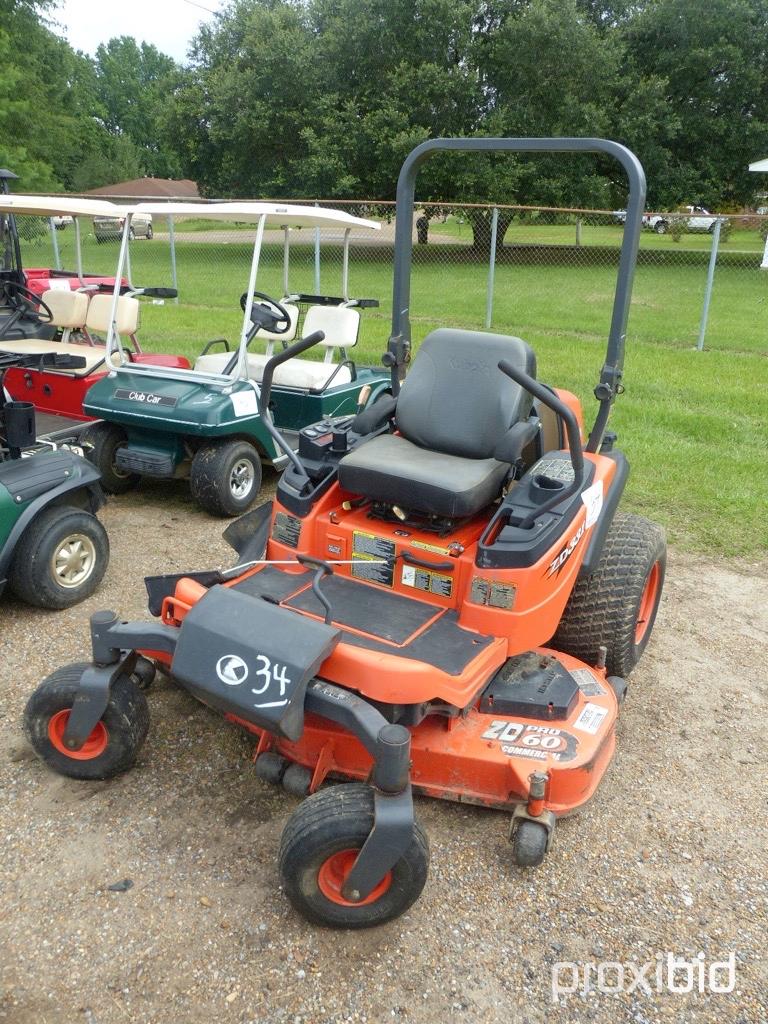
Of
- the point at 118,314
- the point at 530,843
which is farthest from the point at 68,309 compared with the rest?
the point at 530,843

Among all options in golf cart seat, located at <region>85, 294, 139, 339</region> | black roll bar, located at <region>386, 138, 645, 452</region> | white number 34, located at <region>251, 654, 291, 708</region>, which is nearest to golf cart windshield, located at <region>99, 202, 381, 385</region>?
golf cart seat, located at <region>85, 294, 139, 339</region>

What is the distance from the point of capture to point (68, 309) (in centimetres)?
754

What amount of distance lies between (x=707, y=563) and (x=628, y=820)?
8.05 ft

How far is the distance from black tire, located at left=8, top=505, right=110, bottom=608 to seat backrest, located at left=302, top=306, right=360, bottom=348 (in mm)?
2692

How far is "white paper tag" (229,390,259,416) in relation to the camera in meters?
5.35

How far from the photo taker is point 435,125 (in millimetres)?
21797


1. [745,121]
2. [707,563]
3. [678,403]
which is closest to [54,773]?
[707,563]

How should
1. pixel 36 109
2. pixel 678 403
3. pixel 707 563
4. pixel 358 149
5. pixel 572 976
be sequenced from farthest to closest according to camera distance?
pixel 36 109
pixel 358 149
pixel 678 403
pixel 707 563
pixel 572 976

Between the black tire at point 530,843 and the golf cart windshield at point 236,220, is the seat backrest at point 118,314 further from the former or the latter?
the black tire at point 530,843

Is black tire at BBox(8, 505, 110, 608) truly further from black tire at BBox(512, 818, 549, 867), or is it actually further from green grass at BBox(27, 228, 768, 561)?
green grass at BBox(27, 228, 768, 561)

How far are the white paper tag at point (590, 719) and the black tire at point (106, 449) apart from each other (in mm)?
3727

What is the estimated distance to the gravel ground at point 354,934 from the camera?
2.26m

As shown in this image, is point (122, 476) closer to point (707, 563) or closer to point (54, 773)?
point (54, 773)

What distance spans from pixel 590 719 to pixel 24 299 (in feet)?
23.3
